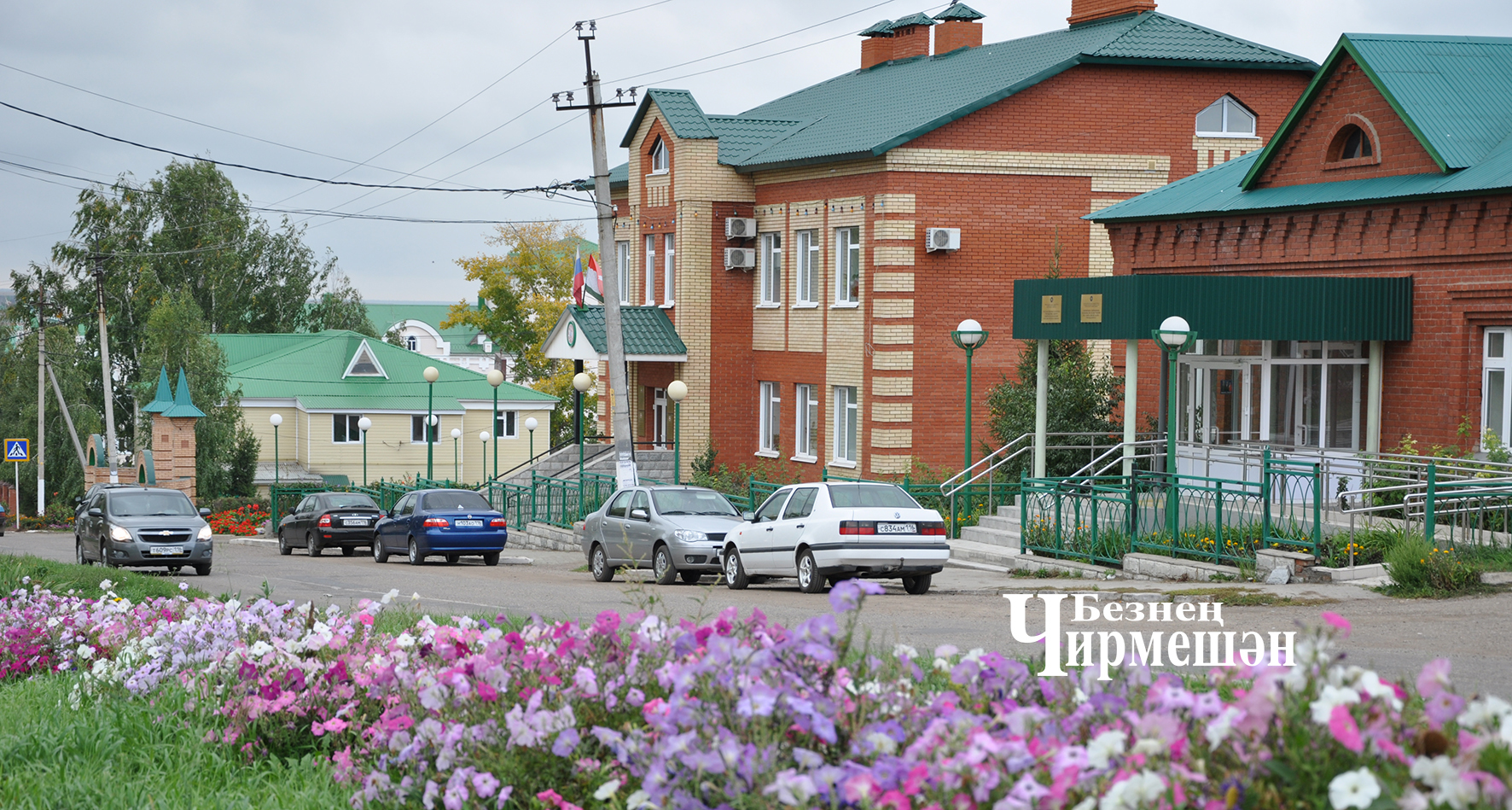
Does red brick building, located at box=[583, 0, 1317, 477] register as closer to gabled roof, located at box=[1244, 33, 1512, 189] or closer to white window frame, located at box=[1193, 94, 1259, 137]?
white window frame, located at box=[1193, 94, 1259, 137]

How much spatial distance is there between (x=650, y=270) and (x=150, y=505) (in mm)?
15063

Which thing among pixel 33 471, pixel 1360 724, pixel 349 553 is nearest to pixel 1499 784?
pixel 1360 724

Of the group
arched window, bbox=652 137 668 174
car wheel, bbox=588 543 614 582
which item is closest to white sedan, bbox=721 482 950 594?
car wheel, bbox=588 543 614 582

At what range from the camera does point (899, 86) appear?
34.4 m

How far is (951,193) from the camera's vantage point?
2964cm

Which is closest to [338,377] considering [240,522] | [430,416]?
[240,522]

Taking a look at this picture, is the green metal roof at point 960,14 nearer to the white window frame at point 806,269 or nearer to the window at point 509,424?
the white window frame at point 806,269

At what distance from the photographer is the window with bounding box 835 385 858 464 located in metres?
31.1

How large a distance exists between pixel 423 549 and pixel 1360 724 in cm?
2484

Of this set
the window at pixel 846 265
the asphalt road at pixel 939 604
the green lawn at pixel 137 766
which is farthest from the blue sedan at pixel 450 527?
the green lawn at pixel 137 766

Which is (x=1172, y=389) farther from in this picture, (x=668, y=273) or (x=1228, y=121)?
(x=668, y=273)

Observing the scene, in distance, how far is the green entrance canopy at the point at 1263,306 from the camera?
67.6 ft

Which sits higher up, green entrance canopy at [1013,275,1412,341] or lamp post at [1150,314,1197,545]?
green entrance canopy at [1013,275,1412,341]

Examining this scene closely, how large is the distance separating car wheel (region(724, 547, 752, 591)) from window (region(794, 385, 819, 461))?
42.4 feet
